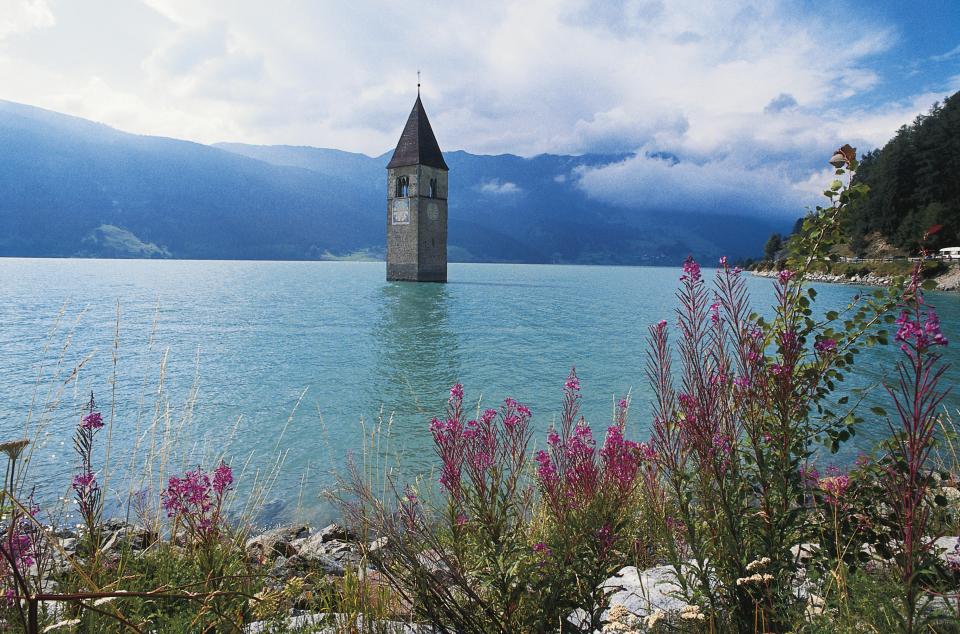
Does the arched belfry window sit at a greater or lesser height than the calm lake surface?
greater

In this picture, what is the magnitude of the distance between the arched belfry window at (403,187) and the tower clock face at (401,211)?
0.86 meters

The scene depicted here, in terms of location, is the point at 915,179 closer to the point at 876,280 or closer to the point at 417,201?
the point at 876,280

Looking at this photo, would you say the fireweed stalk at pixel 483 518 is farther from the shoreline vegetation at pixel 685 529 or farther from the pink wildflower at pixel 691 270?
the pink wildflower at pixel 691 270

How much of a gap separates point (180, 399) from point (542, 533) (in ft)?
40.9

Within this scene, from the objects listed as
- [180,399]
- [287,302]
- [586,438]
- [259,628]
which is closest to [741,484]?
[586,438]

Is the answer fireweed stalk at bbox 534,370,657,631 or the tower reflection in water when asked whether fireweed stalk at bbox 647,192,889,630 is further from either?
the tower reflection in water

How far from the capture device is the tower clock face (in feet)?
201

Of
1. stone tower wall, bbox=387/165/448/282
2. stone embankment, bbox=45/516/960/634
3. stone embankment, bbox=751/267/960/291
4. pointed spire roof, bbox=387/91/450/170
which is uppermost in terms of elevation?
pointed spire roof, bbox=387/91/450/170

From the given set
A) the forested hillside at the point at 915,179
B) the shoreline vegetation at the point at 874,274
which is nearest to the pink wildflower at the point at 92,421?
the shoreline vegetation at the point at 874,274

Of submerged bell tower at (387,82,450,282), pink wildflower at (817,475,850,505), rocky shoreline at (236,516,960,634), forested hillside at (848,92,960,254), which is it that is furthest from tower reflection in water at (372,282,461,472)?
forested hillside at (848,92,960,254)

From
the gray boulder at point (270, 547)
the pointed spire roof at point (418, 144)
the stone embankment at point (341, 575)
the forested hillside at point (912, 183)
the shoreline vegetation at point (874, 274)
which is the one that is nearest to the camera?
the stone embankment at point (341, 575)

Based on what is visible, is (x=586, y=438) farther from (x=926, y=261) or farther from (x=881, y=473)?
(x=926, y=261)

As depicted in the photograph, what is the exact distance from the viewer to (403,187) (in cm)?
6294

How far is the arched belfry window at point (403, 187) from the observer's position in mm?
62250
